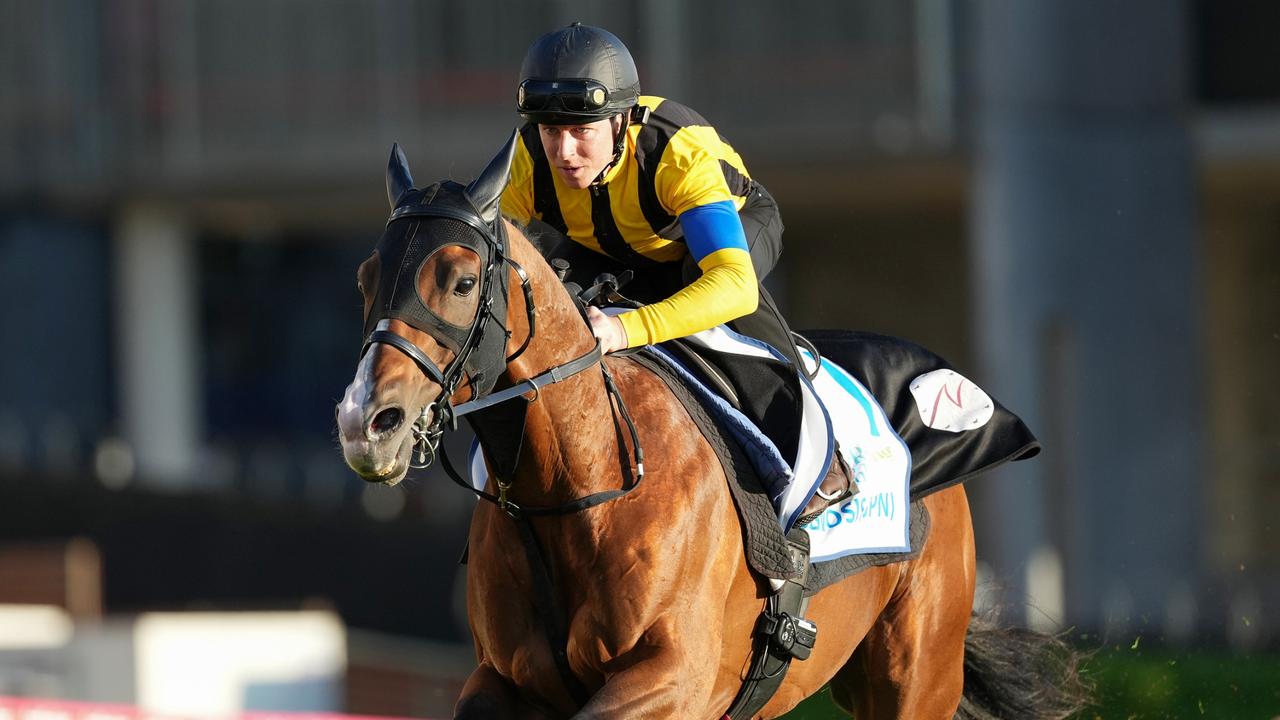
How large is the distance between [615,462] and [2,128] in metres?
16.0

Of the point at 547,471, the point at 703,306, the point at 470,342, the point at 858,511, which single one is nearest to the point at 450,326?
the point at 470,342

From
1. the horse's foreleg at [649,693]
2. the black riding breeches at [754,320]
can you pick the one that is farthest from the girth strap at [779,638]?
the horse's foreleg at [649,693]

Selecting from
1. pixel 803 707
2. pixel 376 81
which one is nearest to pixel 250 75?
pixel 376 81

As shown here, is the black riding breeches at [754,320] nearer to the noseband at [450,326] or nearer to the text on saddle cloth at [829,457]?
the text on saddle cloth at [829,457]

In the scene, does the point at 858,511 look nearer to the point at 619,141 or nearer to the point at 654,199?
the point at 654,199

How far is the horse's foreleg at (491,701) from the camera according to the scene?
4.22 metres

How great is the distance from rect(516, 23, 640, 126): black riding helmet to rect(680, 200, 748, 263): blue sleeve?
0.30 metres

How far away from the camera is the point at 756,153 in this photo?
1609 centimetres

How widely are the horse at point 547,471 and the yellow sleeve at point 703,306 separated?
0.44 feet

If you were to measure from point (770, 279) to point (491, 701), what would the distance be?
1719cm

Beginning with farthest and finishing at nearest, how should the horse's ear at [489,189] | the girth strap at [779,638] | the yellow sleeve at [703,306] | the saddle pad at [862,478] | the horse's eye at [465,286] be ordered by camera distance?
the saddle pad at [862,478], the girth strap at [779,638], the yellow sleeve at [703,306], the horse's ear at [489,189], the horse's eye at [465,286]

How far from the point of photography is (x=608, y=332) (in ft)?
13.7

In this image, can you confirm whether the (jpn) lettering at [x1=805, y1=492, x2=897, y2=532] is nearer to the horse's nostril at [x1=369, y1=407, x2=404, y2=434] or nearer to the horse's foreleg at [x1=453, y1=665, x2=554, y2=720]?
the horse's foreleg at [x1=453, y1=665, x2=554, y2=720]

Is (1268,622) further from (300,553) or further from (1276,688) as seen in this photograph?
(300,553)
